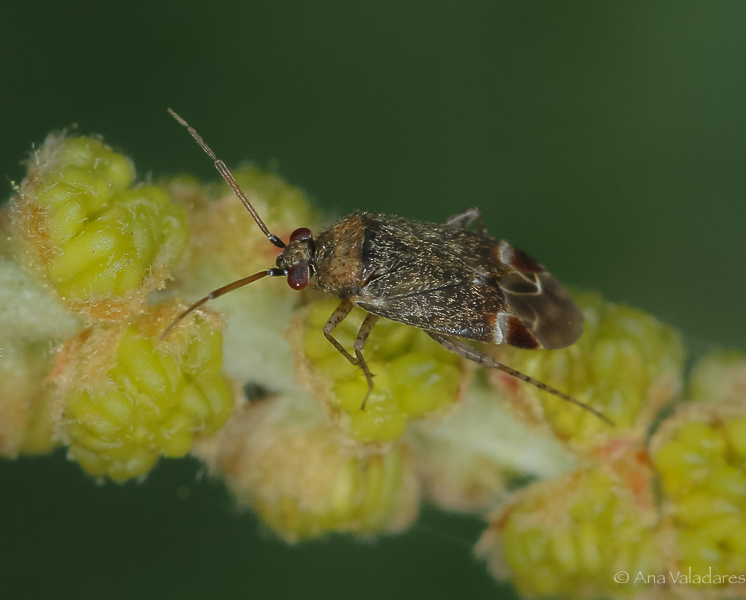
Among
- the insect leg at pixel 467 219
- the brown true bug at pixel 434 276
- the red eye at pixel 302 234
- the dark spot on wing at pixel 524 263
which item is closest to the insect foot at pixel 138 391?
the brown true bug at pixel 434 276

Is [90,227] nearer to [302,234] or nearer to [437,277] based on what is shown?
[302,234]

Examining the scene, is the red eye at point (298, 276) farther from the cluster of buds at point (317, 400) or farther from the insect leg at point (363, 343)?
the insect leg at point (363, 343)

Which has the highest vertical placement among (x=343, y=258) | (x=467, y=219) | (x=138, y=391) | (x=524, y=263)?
(x=467, y=219)

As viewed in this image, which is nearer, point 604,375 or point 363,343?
point 363,343

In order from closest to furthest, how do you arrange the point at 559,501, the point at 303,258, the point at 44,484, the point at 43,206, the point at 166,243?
the point at 43,206 < the point at 166,243 < the point at 559,501 < the point at 44,484 < the point at 303,258

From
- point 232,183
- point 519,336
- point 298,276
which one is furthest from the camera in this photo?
point 519,336

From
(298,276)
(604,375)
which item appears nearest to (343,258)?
(298,276)

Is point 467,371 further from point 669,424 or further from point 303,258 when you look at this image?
point 303,258

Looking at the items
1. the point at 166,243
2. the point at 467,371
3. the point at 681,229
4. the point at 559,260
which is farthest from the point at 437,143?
the point at 166,243
